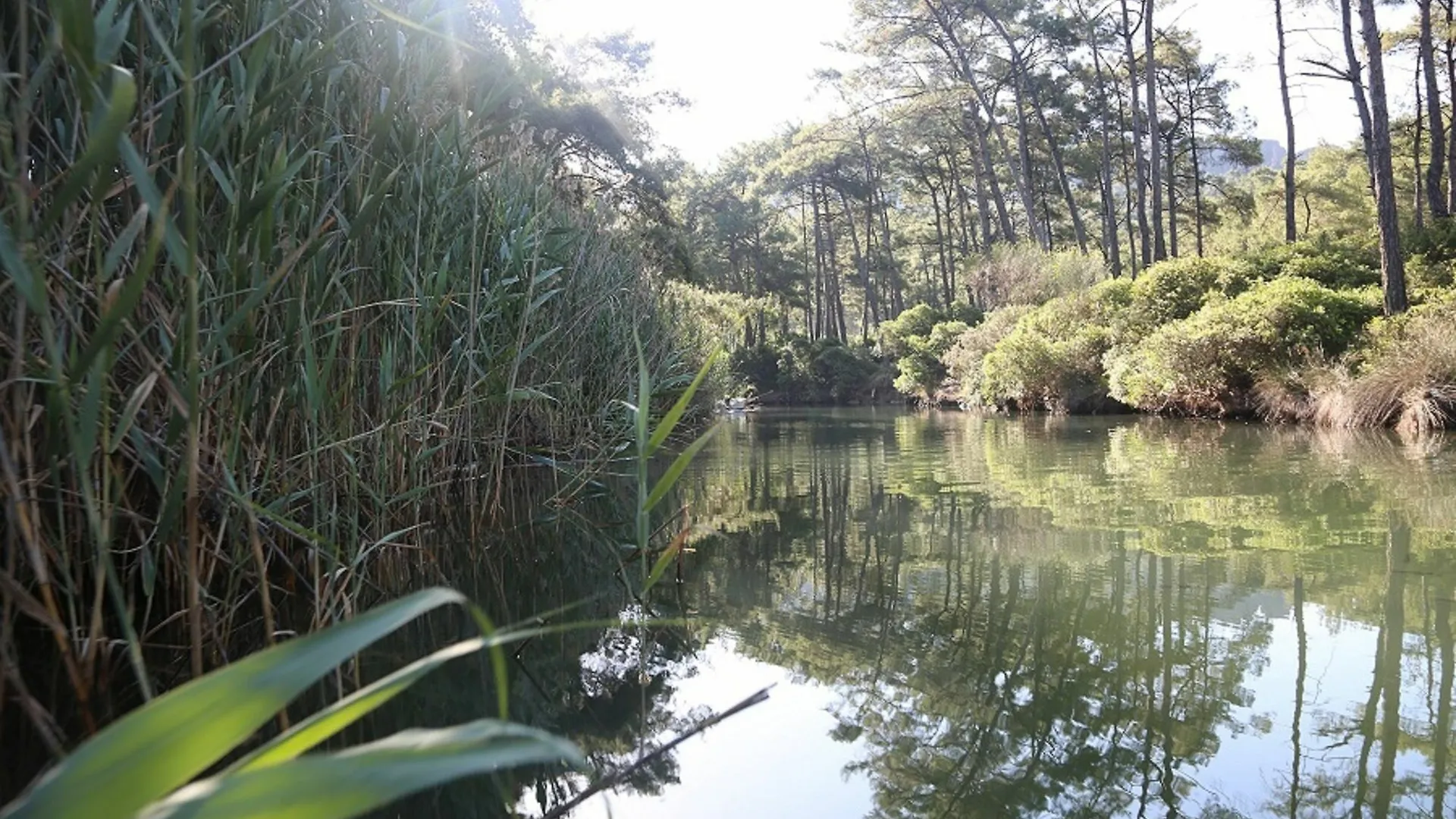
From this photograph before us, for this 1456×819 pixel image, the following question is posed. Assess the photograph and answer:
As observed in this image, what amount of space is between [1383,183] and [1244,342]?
9.36 feet

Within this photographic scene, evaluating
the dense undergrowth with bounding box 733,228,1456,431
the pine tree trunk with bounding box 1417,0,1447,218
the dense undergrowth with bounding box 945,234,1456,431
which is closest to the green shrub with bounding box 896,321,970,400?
the dense undergrowth with bounding box 733,228,1456,431

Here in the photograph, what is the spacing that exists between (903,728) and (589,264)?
3471 millimetres

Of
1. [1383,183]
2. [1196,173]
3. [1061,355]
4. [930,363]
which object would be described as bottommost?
[1061,355]

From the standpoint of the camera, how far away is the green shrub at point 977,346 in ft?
52.2

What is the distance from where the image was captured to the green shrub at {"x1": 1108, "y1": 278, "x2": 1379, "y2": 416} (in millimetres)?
9414

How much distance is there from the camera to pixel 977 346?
16.4 metres

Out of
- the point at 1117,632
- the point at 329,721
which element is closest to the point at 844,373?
the point at 1117,632

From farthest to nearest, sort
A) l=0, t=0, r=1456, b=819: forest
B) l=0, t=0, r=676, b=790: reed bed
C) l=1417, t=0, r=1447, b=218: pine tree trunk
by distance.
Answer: l=1417, t=0, r=1447, b=218: pine tree trunk < l=0, t=0, r=676, b=790: reed bed < l=0, t=0, r=1456, b=819: forest

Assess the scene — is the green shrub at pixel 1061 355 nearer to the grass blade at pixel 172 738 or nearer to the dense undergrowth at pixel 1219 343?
the dense undergrowth at pixel 1219 343

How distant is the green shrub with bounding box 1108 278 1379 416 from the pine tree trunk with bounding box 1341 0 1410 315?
435 millimetres

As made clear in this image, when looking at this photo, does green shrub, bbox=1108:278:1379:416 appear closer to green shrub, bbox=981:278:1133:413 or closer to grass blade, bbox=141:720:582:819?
green shrub, bbox=981:278:1133:413

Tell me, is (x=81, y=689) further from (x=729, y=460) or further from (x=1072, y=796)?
(x=729, y=460)

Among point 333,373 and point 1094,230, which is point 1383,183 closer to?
point 333,373

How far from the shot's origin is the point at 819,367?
25.2 metres
